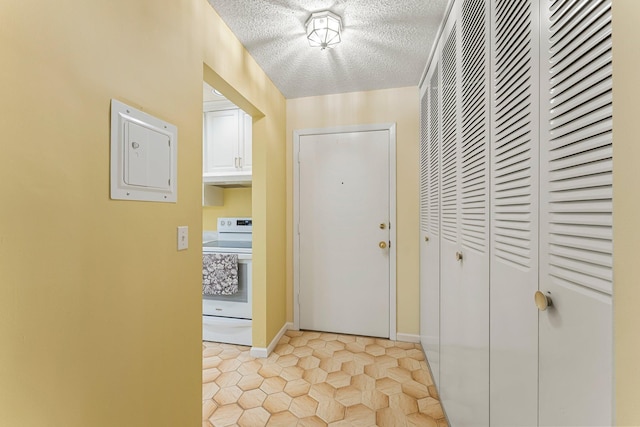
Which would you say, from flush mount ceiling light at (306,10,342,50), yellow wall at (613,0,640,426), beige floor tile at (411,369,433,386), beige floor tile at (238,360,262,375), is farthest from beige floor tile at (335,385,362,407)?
flush mount ceiling light at (306,10,342,50)

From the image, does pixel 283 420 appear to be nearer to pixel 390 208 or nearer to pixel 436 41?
pixel 390 208

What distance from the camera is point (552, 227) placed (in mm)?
681

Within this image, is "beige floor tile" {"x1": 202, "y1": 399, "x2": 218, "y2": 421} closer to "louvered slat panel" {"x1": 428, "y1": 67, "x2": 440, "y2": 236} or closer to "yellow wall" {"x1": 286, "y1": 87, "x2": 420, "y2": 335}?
"yellow wall" {"x1": 286, "y1": 87, "x2": 420, "y2": 335}

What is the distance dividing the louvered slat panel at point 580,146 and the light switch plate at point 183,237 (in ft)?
4.38

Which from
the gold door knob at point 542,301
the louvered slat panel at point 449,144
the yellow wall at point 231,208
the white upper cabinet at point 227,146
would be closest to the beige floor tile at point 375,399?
the louvered slat panel at point 449,144

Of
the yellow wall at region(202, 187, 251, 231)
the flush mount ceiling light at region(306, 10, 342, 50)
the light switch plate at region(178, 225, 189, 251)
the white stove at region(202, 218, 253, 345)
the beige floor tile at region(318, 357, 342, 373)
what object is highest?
the flush mount ceiling light at region(306, 10, 342, 50)

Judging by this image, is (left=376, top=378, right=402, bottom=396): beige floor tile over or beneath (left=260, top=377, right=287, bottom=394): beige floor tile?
over

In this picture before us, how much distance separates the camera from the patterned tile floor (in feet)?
5.39

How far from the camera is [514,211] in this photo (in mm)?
858

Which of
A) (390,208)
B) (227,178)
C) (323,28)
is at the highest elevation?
(323,28)

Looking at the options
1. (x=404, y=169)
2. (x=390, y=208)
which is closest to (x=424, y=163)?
(x=404, y=169)

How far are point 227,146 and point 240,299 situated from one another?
4.81 feet

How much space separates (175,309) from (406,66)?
2244mm

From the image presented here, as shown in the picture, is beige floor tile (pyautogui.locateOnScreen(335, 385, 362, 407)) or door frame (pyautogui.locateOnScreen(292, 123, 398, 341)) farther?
door frame (pyautogui.locateOnScreen(292, 123, 398, 341))
